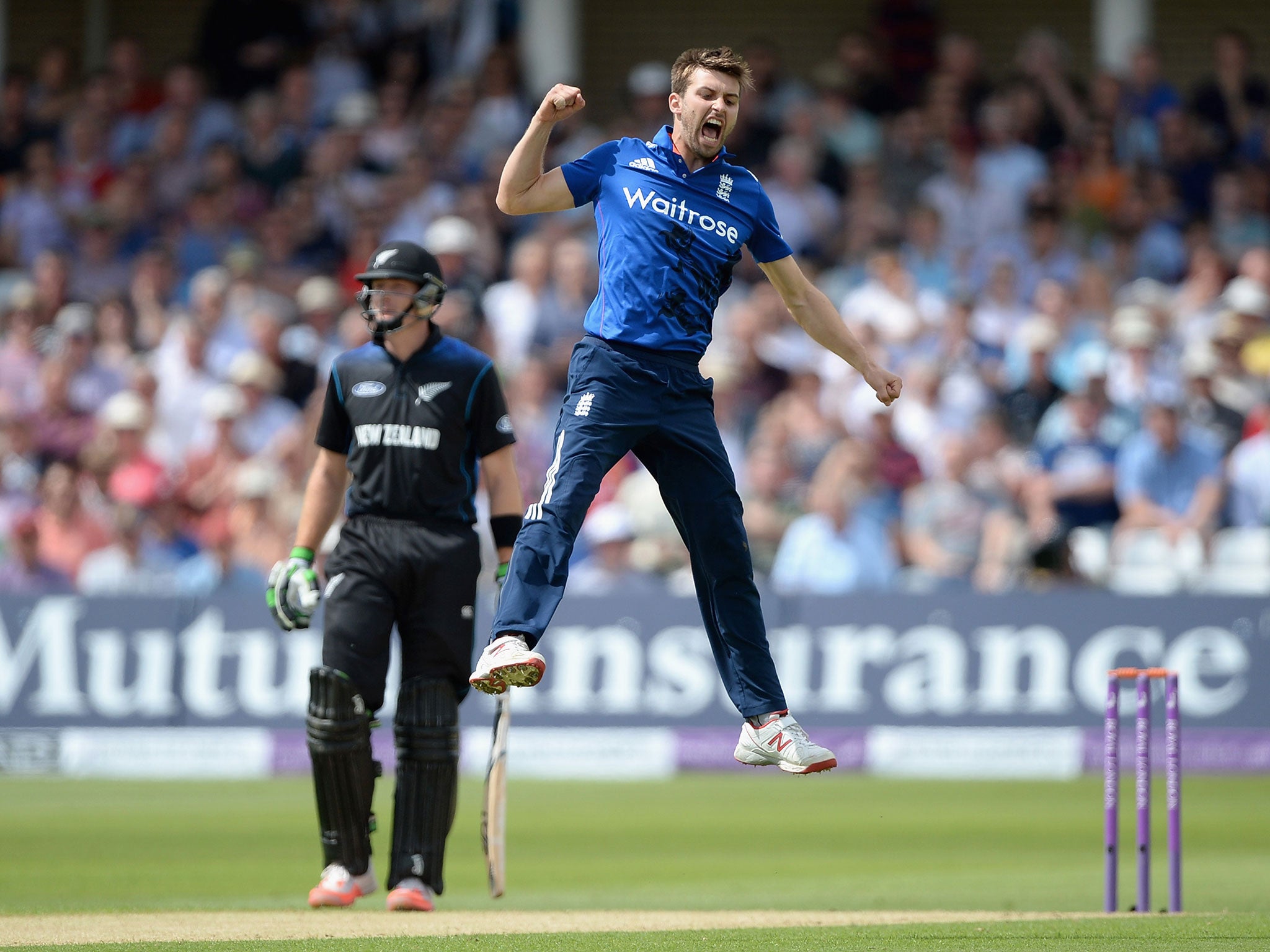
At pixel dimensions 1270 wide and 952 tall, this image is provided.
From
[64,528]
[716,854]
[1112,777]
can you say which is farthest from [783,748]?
[64,528]

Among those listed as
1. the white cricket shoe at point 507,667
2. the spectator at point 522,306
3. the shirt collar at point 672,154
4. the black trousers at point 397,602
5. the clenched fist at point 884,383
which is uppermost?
the spectator at point 522,306

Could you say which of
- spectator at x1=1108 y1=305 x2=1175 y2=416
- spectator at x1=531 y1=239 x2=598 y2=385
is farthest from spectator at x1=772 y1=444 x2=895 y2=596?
spectator at x1=531 y1=239 x2=598 y2=385

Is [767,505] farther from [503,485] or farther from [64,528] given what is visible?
[503,485]

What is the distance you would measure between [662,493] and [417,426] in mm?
1291

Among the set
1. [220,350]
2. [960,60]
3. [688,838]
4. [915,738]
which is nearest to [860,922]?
[688,838]

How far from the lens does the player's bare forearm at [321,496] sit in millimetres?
7832

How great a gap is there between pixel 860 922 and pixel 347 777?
6.84ft

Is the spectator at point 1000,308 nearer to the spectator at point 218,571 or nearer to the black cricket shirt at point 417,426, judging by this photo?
the spectator at point 218,571

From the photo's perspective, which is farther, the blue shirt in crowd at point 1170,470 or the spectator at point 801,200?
the spectator at point 801,200

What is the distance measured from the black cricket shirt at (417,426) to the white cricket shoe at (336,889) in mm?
1448

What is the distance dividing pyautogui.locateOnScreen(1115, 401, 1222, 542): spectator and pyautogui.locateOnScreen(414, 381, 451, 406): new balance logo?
24.8 feet

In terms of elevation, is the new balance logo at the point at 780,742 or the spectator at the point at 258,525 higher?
the spectator at the point at 258,525

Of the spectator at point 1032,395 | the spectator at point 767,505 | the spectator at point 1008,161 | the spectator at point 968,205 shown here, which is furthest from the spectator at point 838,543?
the spectator at point 1008,161

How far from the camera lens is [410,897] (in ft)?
24.5
